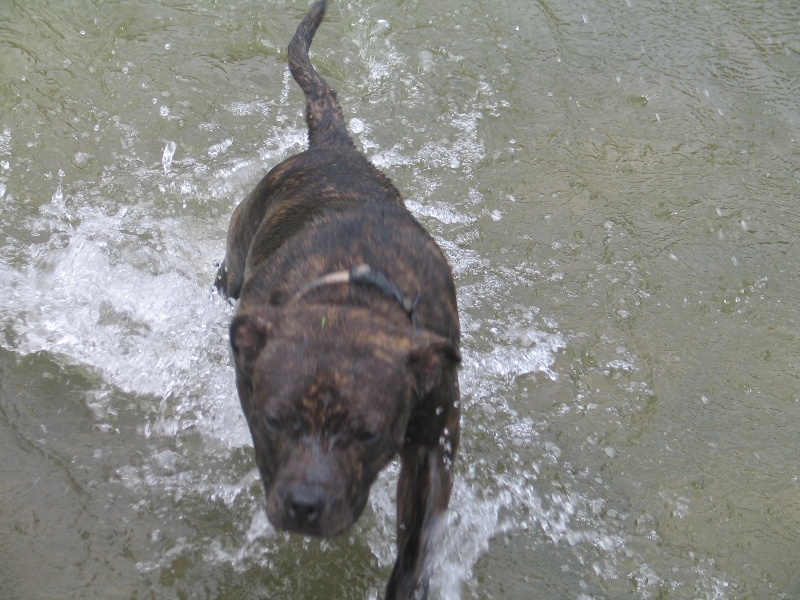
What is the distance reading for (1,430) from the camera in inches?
160

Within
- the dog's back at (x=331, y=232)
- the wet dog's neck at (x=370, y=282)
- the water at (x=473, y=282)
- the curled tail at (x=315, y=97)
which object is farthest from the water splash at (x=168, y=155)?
the wet dog's neck at (x=370, y=282)

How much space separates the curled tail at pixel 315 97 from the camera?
15.2ft

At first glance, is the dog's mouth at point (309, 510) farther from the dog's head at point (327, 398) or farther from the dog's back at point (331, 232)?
the dog's back at point (331, 232)

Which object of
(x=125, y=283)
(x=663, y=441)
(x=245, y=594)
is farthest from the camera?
(x=125, y=283)

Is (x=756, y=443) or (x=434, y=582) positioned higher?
(x=434, y=582)

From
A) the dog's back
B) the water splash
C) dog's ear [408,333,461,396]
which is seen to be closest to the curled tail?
the dog's back

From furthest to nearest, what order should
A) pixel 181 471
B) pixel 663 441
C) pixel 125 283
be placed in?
pixel 125 283 → pixel 663 441 → pixel 181 471

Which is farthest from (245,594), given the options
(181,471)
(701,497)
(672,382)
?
(672,382)

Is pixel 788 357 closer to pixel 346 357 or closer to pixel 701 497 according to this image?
pixel 701 497

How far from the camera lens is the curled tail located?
4629 mm

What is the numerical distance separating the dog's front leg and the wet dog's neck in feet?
1.55

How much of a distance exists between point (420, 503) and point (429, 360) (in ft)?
2.36

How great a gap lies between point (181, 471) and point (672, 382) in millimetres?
2762

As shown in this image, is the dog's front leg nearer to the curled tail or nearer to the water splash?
the curled tail
